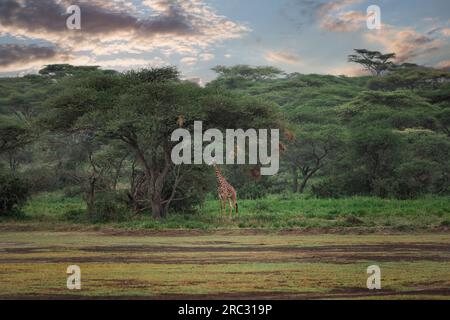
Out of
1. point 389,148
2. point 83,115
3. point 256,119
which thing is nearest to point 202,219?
point 256,119

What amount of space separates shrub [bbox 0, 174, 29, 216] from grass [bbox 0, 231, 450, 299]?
26.8 ft

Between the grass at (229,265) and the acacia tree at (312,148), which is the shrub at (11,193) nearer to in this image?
the grass at (229,265)

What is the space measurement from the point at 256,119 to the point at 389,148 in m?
13.2

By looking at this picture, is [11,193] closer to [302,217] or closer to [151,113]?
[151,113]

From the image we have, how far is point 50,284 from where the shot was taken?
562 inches

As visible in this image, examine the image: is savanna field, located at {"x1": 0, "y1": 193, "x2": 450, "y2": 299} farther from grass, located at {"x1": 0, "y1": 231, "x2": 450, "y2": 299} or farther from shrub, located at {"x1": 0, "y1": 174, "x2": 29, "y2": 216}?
shrub, located at {"x1": 0, "y1": 174, "x2": 29, "y2": 216}

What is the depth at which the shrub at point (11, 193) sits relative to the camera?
32.9 metres

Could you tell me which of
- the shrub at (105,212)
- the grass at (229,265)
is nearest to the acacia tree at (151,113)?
the shrub at (105,212)

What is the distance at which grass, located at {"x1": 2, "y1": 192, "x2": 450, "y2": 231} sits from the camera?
1104 inches

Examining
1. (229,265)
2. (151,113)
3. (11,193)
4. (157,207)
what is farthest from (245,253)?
(11,193)

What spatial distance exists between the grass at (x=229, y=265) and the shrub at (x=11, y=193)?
8.17m

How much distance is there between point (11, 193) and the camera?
3319cm

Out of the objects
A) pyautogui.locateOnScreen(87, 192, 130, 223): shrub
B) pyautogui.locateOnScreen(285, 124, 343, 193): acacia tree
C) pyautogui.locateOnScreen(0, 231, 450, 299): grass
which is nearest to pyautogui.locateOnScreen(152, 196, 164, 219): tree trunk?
pyautogui.locateOnScreen(87, 192, 130, 223): shrub

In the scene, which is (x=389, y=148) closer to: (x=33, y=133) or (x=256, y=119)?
(x=256, y=119)
